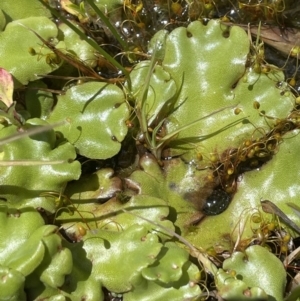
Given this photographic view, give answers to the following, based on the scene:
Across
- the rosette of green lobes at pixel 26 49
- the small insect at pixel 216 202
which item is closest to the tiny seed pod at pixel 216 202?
the small insect at pixel 216 202

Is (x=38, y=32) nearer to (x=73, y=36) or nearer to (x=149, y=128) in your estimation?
(x=73, y=36)

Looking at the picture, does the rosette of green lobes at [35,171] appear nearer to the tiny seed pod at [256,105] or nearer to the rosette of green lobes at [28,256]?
the rosette of green lobes at [28,256]

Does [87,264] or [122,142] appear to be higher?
[122,142]

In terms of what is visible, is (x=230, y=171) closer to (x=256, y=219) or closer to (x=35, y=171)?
(x=256, y=219)

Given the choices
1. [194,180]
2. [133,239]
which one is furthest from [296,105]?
[133,239]

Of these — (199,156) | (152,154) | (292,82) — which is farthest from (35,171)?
(292,82)

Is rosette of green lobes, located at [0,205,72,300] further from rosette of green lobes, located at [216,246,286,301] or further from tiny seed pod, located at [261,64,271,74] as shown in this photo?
tiny seed pod, located at [261,64,271,74]

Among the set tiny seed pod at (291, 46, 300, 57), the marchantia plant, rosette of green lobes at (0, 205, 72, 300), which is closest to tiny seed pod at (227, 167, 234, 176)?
the marchantia plant
